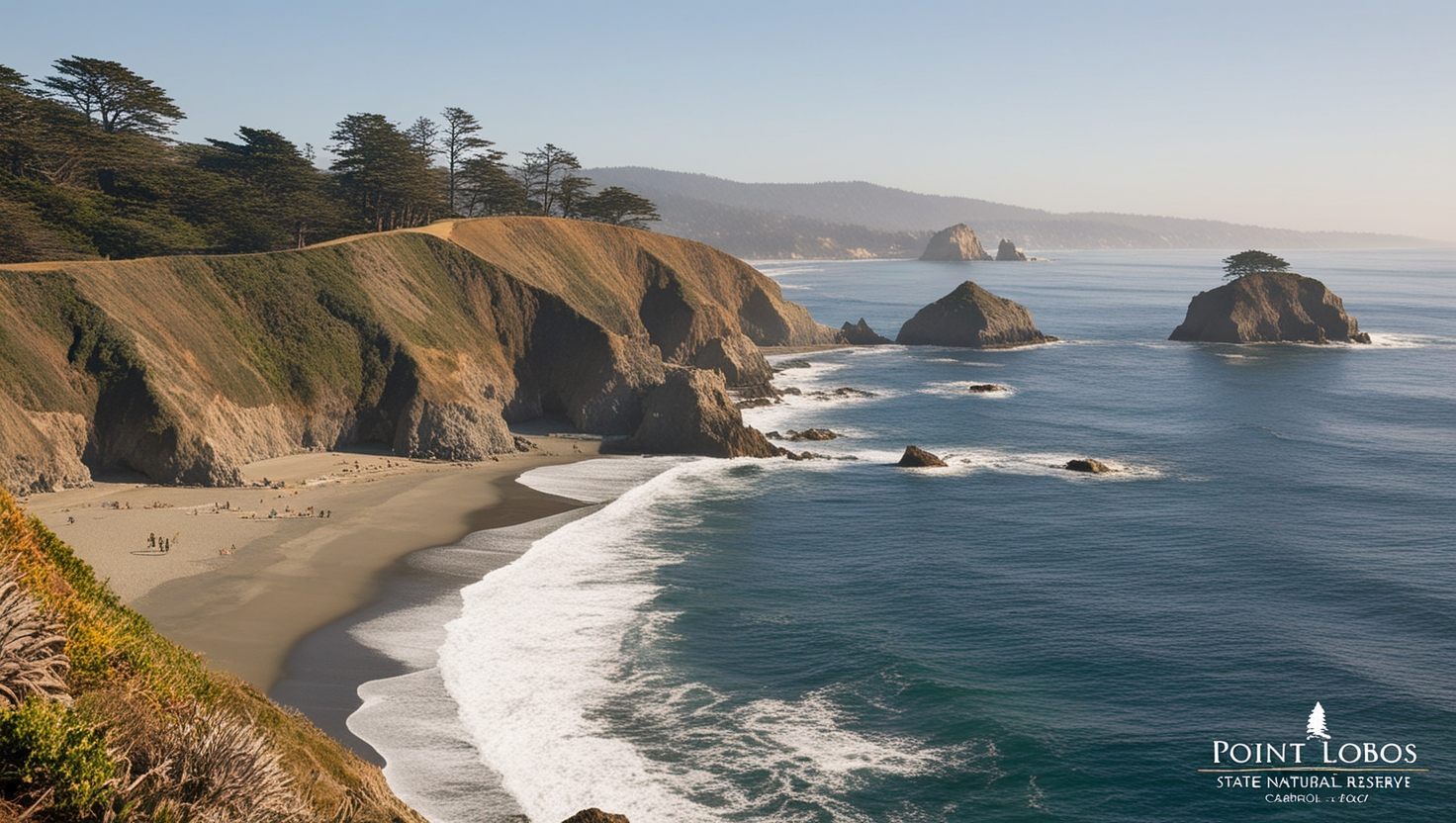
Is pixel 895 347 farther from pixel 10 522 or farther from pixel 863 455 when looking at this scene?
pixel 10 522

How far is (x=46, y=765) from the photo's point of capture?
11.0m

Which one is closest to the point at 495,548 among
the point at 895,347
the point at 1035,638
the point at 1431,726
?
the point at 1035,638

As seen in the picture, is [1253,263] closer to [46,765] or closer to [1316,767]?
[1316,767]

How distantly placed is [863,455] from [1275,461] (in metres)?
26.1

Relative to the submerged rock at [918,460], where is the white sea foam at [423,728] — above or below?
below

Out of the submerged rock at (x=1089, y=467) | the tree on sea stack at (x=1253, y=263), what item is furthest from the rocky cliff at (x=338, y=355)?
the tree on sea stack at (x=1253, y=263)

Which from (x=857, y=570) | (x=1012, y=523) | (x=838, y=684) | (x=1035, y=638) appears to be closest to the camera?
(x=838, y=684)

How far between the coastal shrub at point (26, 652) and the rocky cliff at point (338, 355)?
38.2 m

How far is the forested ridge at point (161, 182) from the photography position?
6638cm

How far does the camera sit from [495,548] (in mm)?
45125

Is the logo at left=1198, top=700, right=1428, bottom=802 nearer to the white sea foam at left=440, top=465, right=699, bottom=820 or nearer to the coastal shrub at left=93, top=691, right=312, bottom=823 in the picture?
the white sea foam at left=440, top=465, right=699, bottom=820

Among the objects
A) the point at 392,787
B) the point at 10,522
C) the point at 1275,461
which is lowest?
the point at 392,787

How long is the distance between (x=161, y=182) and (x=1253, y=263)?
128300 millimetres

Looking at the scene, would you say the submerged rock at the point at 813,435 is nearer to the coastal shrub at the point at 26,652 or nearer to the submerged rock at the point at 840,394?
the submerged rock at the point at 840,394
